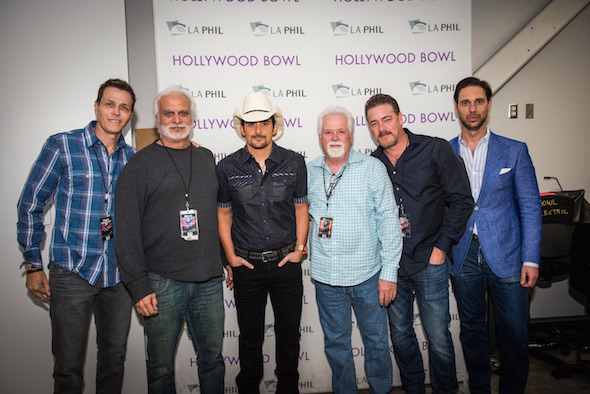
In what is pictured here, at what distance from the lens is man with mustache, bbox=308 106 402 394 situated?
6.68 ft

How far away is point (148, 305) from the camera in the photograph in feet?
6.02

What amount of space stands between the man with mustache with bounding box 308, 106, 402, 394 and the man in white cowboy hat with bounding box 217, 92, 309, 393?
16 centimetres

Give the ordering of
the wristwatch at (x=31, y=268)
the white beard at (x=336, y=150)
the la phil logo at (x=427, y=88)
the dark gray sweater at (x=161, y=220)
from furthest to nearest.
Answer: the la phil logo at (x=427, y=88)
the white beard at (x=336, y=150)
the wristwatch at (x=31, y=268)
the dark gray sweater at (x=161, y=220)

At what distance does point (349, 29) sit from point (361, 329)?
6.98 feet

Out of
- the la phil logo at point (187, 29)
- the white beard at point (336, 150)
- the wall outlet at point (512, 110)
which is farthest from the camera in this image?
the wall outlet at point (512, 110)

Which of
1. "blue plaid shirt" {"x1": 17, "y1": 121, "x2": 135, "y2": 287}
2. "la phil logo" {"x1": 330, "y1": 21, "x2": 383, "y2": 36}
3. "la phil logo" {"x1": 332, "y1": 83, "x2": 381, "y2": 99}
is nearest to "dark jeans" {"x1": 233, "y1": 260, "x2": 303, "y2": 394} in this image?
"blue plaid shirt" {"x1": 17, "y1": 121, "x2": 135, "y2": 287}

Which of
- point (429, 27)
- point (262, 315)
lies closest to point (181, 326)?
point (262, 315)

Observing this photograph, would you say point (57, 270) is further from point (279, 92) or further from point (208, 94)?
point (279, 92)

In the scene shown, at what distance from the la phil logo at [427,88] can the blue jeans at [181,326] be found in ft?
6.62

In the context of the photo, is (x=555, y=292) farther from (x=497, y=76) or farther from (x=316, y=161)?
(x=316, y=161)

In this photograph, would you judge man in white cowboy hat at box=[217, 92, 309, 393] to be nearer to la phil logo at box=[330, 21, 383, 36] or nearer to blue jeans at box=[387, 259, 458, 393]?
blue jeans at box=[387, 259, 458, 393]

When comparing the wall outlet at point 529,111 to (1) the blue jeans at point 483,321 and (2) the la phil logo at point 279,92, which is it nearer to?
(1) the blue jeans at point 483,321

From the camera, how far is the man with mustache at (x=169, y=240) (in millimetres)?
1838

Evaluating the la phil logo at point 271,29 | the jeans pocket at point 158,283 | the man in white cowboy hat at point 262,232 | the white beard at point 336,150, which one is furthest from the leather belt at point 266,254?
the la phil logo at point 271,29
